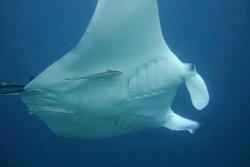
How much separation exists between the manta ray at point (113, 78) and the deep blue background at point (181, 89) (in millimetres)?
3604

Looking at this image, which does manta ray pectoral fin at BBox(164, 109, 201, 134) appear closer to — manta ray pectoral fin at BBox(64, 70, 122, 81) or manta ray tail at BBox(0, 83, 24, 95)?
manta ray pectoral fin at BBox(64, 70, 122, 81)

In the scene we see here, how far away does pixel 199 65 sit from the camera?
6.23 metres

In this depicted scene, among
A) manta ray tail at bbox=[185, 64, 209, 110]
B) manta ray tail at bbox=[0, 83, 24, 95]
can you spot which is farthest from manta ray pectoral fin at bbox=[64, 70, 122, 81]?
manta ray tail at bbox=[185, 64, 209, 110]

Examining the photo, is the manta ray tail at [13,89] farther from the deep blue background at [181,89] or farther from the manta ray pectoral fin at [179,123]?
the deep blue background at [181,89]

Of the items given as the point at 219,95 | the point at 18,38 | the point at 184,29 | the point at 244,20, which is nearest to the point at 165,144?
the point at 219,95

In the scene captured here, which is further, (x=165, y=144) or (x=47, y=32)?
(x=165, y=144)

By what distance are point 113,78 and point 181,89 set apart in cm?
401

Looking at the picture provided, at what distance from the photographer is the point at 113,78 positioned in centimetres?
226

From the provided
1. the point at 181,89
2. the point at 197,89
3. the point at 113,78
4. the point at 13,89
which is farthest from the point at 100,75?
the point at 181,89

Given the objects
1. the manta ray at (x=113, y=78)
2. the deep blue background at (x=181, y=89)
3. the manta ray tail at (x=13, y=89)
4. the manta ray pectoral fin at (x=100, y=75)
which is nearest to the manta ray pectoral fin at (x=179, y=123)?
the manta ray at (x=113, y=78)

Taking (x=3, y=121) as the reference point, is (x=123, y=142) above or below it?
below

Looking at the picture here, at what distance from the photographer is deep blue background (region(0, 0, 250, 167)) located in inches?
234

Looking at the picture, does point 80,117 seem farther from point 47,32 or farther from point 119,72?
point 47,32

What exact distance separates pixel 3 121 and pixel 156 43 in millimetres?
5024
